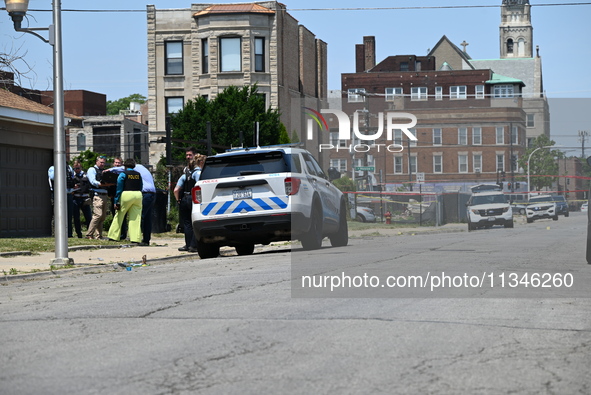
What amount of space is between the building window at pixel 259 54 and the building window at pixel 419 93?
183 ft

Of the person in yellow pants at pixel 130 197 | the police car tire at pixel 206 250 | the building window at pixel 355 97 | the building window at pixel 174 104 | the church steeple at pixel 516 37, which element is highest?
the church steeple at pixel 516 37

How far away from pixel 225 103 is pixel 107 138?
29.1 meters

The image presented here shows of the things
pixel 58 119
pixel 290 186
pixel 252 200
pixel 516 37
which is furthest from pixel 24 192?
pixel 516 37

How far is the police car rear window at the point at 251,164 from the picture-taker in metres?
16.5

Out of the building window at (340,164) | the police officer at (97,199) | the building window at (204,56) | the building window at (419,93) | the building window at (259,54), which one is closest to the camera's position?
the police officer at (97,199)

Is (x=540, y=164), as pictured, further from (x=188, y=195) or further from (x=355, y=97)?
(x=188, y=195)

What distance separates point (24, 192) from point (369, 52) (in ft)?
313

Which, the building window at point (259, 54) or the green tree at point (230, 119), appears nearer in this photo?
the green tree at point (230, 119)

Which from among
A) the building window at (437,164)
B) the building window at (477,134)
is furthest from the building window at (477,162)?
the building window at (437,164)

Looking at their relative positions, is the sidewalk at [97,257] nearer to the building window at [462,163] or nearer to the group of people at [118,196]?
the group of people at [118,196]

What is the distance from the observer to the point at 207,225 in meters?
16.4

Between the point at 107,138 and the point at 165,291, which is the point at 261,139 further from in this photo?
the point at 165,291

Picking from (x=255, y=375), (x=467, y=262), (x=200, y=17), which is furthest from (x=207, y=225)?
(x=200, y=17)

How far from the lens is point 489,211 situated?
34.7m
